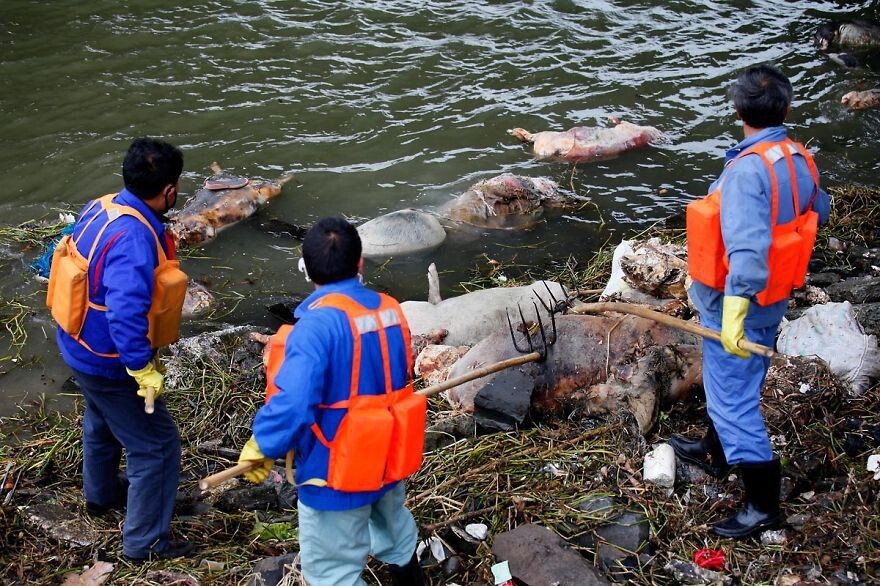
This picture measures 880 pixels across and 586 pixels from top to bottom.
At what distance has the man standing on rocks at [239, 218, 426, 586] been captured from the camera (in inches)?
107

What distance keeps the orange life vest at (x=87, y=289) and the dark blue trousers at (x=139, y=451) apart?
0.75 feet

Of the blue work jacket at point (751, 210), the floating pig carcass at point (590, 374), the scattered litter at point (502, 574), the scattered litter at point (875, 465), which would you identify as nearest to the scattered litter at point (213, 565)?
the scattered litter at point (502, 574)

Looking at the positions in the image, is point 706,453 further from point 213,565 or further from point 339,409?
point 213,565

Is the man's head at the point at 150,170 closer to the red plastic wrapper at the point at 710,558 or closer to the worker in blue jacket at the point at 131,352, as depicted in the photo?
the worker in blue jacket at the point at 131,352

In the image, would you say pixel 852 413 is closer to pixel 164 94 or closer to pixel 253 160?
pixel 253 160

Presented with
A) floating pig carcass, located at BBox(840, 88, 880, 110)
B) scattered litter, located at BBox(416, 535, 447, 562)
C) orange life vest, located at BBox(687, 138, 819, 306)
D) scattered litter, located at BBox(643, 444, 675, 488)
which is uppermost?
orange life vest, located at BBox(687, 138, 819, 306)

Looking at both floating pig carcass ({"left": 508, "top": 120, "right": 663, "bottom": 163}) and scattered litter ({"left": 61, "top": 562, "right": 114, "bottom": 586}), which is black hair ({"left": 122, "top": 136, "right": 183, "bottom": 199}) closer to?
scattered litter ({"left": 61, "top": 562, "right": 114, "bottom": 586})

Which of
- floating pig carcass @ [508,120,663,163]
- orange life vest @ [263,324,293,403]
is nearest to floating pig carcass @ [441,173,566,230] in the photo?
floating pig carcass @ [508,120,663,163]

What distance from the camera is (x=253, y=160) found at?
8.27m

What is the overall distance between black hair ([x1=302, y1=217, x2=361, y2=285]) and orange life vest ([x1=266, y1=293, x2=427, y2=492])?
0.29 feet

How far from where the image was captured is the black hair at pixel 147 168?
11.4 feet

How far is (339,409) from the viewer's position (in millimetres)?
2824

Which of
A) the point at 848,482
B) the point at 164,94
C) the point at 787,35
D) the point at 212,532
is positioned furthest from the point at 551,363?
the point at 787,35

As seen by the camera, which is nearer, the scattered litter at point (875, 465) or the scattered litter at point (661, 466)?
the scattered litter at point (875, 465)
